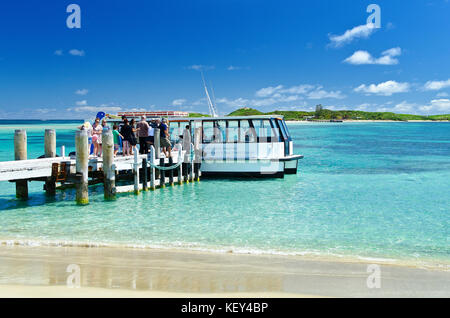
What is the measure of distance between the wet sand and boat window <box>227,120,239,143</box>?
1188 cm

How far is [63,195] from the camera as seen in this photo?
16.7 meters

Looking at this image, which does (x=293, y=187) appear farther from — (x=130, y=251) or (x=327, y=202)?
(x=130, y=251)

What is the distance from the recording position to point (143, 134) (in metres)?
17.6

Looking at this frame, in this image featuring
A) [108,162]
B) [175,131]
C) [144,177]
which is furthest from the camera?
[175,131]

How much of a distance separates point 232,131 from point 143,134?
4.98m

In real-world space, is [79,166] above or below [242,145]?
below

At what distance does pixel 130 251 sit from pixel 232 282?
301cm

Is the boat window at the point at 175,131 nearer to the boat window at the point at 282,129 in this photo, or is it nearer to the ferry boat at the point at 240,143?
the ferry boat at the point at 240,143

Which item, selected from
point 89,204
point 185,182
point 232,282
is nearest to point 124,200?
point 89,204

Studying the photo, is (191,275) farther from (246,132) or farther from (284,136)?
(284,136)

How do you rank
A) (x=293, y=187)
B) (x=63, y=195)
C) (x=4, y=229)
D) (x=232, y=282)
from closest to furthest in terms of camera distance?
(x=232, y=282) → (x=4, y=229) → (x=63, y=195) → (x=293, y=187)

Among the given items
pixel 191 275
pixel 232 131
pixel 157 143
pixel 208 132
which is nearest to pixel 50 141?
pixel 157 143

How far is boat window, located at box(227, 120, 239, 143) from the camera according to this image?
792 inches

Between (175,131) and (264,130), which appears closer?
(264,130)
